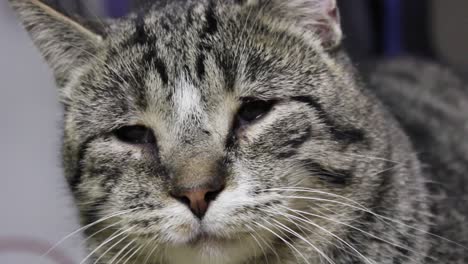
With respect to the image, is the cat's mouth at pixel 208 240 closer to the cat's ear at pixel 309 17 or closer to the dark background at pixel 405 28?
the cat's ear at pixel 309 17

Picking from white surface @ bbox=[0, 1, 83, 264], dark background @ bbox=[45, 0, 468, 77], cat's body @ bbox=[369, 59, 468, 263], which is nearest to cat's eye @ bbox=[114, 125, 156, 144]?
cat's body @ bbox=[369, 59, 468, 263]

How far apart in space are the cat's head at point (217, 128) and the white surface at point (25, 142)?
0.71 m

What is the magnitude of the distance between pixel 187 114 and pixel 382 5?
157cm

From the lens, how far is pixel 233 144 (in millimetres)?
1323

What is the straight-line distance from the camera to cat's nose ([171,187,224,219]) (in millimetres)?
1212

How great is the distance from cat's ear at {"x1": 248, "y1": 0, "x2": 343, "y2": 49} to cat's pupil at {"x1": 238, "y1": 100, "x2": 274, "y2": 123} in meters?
0.22

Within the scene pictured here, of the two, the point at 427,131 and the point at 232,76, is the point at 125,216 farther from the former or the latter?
the point at 427,131

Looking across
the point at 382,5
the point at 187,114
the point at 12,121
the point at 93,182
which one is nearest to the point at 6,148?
the point at 12,121

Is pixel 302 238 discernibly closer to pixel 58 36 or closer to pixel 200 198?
pixel 200 198

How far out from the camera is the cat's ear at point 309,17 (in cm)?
147

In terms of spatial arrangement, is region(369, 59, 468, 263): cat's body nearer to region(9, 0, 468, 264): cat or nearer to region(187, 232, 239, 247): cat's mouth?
region(9, 0, 468, 264): cat

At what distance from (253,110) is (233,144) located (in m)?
0.10

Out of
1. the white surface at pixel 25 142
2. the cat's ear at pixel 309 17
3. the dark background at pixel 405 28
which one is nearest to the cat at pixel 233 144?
the cat's ear at pixel 309 17

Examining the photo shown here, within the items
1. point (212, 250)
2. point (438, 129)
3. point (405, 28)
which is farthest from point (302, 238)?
point (405, 28)
